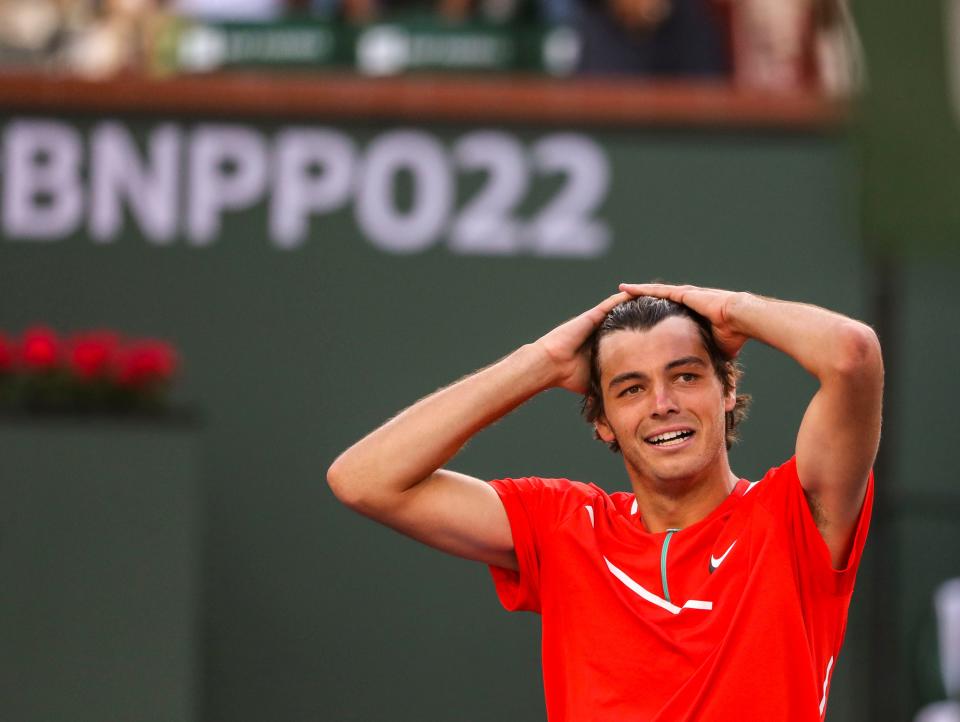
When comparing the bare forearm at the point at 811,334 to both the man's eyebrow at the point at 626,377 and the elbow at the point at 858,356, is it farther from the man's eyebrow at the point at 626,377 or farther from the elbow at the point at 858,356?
the man's eyebrow at the point at 626,377

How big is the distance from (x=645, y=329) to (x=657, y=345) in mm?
53

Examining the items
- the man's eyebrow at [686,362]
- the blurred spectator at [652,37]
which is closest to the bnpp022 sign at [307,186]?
the blurred spectator at [652,37]

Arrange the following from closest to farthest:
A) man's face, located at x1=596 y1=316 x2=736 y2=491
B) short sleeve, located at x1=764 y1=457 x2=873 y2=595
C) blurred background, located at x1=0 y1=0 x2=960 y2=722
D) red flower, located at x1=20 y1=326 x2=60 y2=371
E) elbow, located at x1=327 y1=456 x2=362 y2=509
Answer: short sleeve, located at x1=764 y1=457 x2=873 y2=595 < man's face, located at x1=596 y1=316 x2=736 y2=491 < elbow, located at x1=327 y1=456 x2=362 y2=509 < red flower, located at x1=20 y1=326 x2=60 y2=371 < blurred background, located at x1=0 y1=0 x2=960 y2=722

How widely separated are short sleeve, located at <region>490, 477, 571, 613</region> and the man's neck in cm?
20

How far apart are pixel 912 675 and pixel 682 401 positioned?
359 centimetres

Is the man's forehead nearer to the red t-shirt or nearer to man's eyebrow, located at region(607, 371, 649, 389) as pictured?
man's eyebrow, located at region(607, 371, 649, 389)

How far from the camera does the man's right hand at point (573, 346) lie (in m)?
3.37

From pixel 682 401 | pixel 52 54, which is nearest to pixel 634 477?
pixel 682 401

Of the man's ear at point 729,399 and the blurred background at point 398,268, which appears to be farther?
the blurred background at point 398,268

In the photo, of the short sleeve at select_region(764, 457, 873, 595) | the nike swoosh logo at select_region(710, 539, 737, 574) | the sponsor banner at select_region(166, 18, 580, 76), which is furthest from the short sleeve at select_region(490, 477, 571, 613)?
the sponsor banner at select_region(166, 18, 580, 76)

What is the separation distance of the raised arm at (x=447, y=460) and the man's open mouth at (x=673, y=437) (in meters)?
0.32

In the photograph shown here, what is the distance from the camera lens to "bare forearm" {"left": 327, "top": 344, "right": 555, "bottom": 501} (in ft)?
10.9

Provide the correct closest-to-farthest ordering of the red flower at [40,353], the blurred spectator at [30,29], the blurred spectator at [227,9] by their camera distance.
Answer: the red flower at [40,353] → the blurred spectator at [227,9] → the blurred spectator at [30,29]

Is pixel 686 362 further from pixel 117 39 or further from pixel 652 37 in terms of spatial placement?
pixel 117 39
